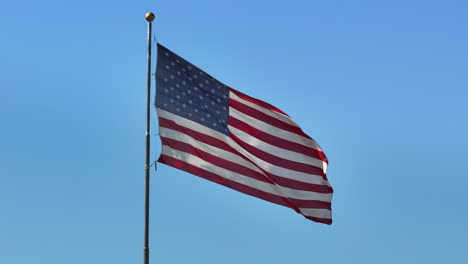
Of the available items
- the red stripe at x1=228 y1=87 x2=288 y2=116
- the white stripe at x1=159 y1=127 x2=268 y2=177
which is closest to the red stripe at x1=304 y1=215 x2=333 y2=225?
the white stripe at x1=159 y1=127 x2=268 y2=177

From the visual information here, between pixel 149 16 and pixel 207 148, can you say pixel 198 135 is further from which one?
pixel 149 16

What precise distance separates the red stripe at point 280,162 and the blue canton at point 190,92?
0.80 m

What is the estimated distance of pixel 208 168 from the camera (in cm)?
2712

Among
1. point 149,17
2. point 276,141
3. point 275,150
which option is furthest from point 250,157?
point 149,17

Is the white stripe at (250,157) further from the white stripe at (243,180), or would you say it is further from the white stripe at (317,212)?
the white stripe at (317,212)

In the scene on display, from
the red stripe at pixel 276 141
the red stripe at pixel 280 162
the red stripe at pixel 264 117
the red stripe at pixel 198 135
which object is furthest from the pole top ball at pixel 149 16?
the red stripe at pixel 280 162

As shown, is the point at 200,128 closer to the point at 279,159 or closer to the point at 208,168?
the point at 208,168

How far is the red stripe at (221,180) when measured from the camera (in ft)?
86.3

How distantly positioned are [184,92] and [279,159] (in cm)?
391

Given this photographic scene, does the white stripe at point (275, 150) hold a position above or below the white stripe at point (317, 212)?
above

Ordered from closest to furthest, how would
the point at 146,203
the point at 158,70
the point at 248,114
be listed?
the point at 146,203, the point at 158,70, the point at 248,114

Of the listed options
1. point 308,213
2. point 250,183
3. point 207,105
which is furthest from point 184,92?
point 308,213

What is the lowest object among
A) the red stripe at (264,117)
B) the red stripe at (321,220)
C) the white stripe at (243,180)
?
the red stripe at (321,220)

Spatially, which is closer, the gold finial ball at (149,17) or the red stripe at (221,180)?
the red stripe at (221,180)
